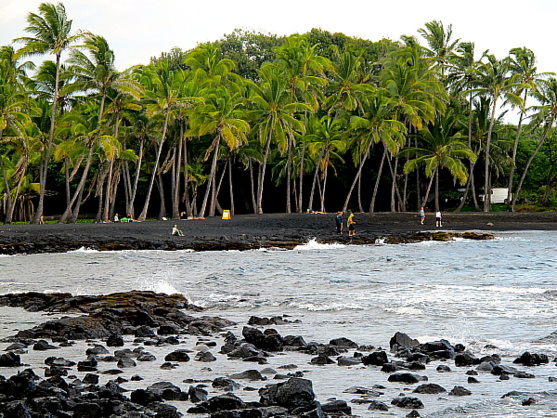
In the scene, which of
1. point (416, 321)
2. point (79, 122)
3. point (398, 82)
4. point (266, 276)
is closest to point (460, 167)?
point (398, 82)

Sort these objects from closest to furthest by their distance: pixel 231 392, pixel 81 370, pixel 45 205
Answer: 1. pixel 231 392
2. pixel 81 370
3. pixel 45 205

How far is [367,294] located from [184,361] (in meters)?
6.82

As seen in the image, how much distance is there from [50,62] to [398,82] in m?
21.0

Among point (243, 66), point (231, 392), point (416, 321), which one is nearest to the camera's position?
point (231, 392)

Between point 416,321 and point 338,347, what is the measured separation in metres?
2.47

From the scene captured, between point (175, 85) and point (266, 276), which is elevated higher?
point (175, 85)

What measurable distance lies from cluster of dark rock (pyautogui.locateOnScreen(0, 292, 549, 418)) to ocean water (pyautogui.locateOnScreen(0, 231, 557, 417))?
172 mm

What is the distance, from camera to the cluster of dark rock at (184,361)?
5027 mm

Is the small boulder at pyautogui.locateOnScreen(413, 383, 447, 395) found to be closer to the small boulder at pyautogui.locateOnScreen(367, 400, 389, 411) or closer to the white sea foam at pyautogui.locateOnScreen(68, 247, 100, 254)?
the small boulder at pyautogui.locateOnScreen(367, 400, 389, 411)

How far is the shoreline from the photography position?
85.9 feet

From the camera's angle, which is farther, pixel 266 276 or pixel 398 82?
pixel 398 82

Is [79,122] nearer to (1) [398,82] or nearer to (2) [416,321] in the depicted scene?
(1) [398,82]

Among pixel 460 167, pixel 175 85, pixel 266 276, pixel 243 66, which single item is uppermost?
pixel 243 66

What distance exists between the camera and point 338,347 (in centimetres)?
780
